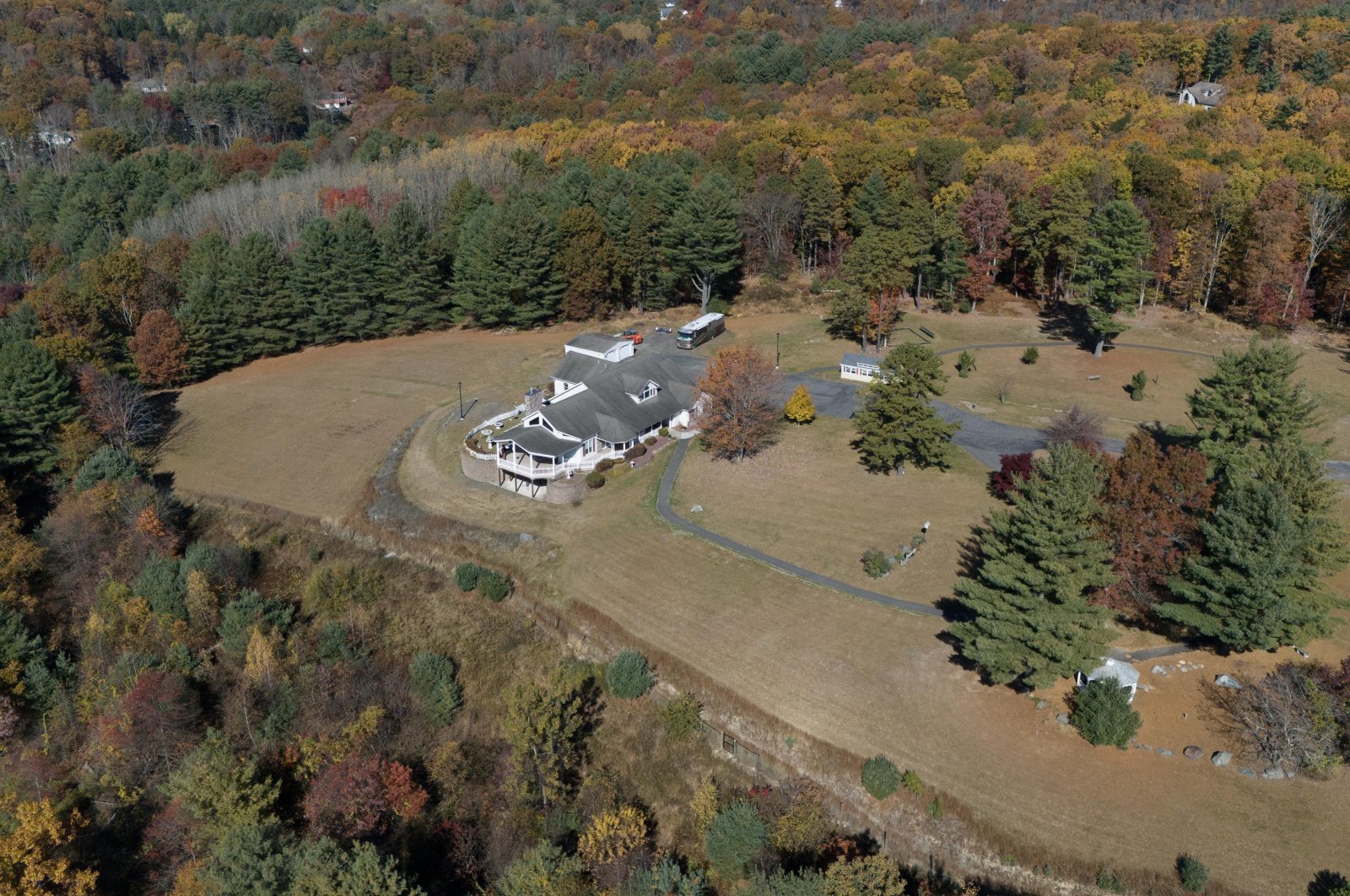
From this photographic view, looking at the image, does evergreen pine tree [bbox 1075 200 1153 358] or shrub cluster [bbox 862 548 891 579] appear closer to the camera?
shrub cluster [bbox 862 548 891 579]

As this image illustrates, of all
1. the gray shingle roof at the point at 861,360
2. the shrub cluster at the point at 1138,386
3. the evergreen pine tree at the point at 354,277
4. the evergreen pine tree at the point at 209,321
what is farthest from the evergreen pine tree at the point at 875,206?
the evergreen pine tree at the point at 209,321

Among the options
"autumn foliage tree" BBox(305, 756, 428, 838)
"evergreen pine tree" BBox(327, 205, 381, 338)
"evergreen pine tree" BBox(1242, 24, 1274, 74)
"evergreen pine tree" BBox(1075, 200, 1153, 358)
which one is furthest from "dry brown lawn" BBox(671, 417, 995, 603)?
"evergreen pine tree" BBox(1242, 24, 1274, 74)

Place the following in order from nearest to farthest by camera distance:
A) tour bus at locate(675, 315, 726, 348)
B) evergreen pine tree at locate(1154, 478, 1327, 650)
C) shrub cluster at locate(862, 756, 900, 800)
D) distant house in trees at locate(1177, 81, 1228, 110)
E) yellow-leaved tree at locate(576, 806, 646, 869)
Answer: yellow-leaved tree at locate(576, 806, 646, 869)
shrub cluster at locate(862, 756, 900, 800)
evergreen pine tree at locate(1154, 478, 1327, 650)
tour bus at locate(675, 315, 726, 348)
distant house in trees at locate(1177, 81, 1228, 110)

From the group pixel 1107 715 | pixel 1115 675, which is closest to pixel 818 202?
pixel 1115 675

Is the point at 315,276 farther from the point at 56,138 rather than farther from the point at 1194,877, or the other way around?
the point at 56,138

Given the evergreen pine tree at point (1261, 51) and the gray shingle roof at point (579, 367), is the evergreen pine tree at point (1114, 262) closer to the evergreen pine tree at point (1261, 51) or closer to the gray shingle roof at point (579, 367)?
the gray shingle roof at point (579, 367)

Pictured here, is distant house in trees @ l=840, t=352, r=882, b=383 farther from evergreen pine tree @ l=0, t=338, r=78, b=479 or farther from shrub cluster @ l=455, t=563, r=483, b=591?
evergreen pine tree @ l=0, t=338, r=78, b=479
